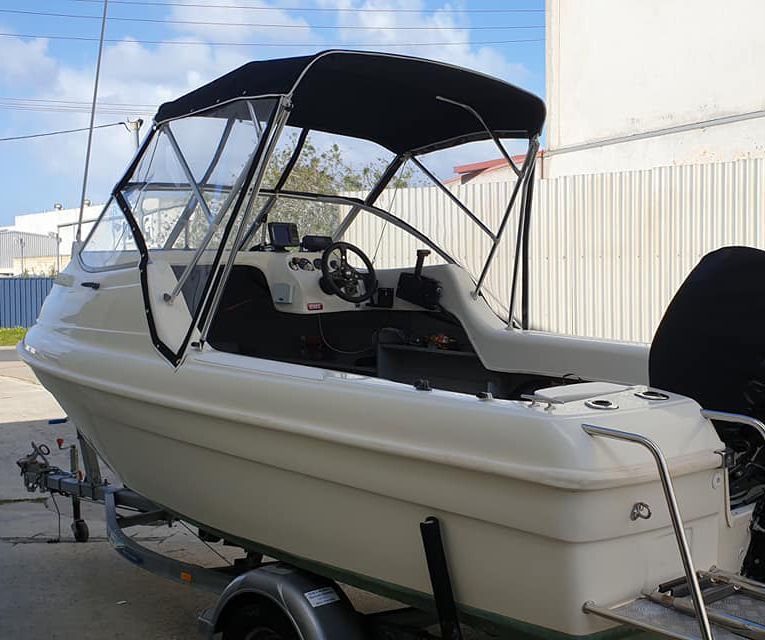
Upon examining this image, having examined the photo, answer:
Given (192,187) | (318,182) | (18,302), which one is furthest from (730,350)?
(18,302)

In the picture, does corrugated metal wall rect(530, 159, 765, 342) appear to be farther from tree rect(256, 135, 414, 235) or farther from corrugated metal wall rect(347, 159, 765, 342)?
tree rect(256, 135, 414, 235)

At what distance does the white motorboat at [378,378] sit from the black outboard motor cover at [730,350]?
10 mm

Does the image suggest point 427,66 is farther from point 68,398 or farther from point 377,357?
point 68,398

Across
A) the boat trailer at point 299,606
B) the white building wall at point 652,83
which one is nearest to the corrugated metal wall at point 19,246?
the white building wall at point 652,83

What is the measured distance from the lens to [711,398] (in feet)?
9.52

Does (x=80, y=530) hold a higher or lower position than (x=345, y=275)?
lower

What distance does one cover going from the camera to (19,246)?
158ft

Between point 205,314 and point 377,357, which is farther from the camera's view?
point 377,357

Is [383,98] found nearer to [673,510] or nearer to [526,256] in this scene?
[526,256]

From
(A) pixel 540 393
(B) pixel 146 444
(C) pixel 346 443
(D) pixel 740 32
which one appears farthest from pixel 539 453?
(D) pixel 740 32

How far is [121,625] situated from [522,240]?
2.79 m

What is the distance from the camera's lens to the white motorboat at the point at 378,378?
7.70ft

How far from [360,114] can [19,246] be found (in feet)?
156

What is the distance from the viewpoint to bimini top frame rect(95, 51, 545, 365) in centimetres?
343
